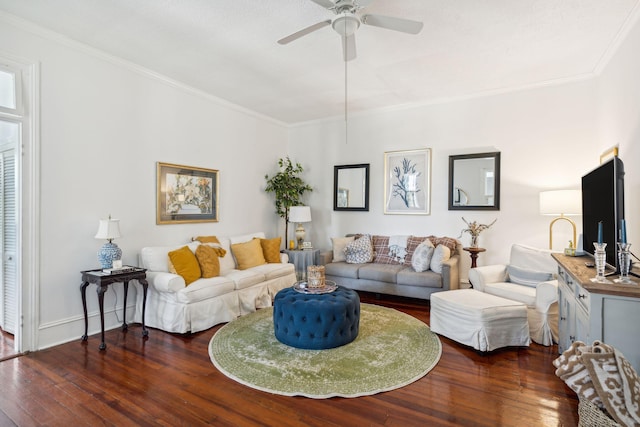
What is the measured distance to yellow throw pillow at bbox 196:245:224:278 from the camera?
4.09m

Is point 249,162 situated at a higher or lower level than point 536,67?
lower

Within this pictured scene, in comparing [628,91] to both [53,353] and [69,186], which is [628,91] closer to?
[69,186]

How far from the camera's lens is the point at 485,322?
10.1 feet

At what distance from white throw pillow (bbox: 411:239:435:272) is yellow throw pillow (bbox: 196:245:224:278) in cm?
272

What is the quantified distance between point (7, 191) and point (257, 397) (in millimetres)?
3363

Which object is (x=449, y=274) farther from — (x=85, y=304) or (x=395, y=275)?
(x=85, y=304)

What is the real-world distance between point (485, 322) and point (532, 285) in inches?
41.6

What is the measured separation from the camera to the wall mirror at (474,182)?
496 cm

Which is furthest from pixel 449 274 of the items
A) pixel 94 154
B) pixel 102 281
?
pixel 94 154

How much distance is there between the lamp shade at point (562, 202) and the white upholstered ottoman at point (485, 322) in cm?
153

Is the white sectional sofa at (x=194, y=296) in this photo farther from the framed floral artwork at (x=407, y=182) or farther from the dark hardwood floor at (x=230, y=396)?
the framed floral artwork at (x=407, y=182)

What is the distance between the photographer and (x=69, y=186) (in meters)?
3.48

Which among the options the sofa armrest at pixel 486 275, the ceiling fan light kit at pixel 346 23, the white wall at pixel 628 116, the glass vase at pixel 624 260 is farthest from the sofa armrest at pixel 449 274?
the ceiling fan light kit at pixel 346 23

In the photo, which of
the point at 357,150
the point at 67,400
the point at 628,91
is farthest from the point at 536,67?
the point at 67,400
